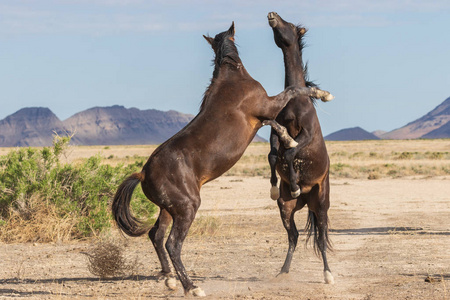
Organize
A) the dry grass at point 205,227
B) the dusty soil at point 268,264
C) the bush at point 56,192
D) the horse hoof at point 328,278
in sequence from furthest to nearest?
1. the dry grass at point 205,227
2. the bush at point 56,192
3. the horse hoof at point 328,278
4. the dusty soil at point 268,264

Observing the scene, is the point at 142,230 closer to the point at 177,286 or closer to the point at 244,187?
the point at 177,286

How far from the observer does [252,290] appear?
8.36m

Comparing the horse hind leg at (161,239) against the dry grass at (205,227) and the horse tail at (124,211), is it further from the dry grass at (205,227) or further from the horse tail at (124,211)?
the dry grass at (205,227)

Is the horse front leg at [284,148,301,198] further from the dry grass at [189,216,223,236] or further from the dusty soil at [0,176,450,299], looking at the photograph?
the dry grass at [189,216,223,236]

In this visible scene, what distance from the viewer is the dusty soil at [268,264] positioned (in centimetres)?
821

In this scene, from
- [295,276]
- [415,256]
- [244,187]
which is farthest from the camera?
[244,187]

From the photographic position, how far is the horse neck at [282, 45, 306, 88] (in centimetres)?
898

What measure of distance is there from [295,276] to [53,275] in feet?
11.3

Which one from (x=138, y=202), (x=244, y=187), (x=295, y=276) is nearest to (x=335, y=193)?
(x=244, y=187)

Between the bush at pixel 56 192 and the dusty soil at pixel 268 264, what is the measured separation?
68 centimetres

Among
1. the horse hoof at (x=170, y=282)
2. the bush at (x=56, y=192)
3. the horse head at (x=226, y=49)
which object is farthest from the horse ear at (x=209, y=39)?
the bush at (x=56, y=192)

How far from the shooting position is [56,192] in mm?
13266

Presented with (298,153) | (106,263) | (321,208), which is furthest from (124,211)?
(321,208)

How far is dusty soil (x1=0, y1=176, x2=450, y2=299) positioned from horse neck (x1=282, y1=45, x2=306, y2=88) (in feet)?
→ 8.71
